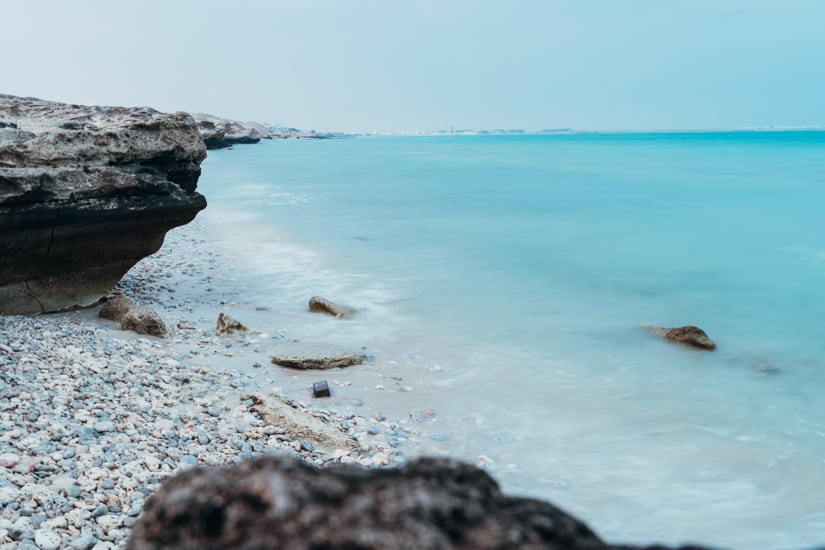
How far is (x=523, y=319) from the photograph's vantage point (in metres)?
10.7

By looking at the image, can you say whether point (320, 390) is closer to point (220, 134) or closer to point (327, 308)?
point (327, 308)

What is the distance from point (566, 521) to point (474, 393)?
6.00 metres

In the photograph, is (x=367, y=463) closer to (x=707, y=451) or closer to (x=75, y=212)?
(x=707, y=451)

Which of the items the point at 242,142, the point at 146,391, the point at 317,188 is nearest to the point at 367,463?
the point at 146,391

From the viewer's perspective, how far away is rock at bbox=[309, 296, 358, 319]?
32.9 ft

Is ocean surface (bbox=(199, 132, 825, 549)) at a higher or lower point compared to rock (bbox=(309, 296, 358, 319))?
lower

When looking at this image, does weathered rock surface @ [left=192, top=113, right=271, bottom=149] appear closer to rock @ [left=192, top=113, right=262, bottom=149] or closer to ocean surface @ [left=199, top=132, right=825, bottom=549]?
rock @ [left=192, top=113, right=262, bottom=149]

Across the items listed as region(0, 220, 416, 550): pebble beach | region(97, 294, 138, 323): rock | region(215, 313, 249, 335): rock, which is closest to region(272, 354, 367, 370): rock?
region(0, 220, 416, 550): pebble beach

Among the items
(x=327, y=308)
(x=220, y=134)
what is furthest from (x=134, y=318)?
(x=220, y=134)

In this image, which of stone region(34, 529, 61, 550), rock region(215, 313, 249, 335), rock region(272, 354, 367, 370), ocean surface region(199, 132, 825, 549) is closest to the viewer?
stone region(34, 529, 61, 550)

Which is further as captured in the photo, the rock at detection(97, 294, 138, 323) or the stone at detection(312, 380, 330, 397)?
the rock at detection(97, 294, 138, 323)

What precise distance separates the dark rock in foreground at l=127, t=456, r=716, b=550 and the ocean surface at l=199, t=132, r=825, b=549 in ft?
13.3

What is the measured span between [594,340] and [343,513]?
8.91 meters

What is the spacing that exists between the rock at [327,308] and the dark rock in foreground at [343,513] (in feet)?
28.3
